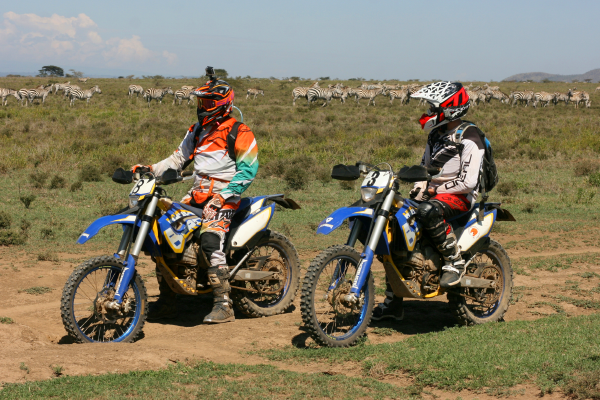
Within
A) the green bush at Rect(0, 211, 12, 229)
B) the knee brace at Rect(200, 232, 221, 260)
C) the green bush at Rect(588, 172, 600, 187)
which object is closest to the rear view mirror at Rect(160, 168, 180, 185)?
the knee brace at Rect(200, 232, 221, 260)

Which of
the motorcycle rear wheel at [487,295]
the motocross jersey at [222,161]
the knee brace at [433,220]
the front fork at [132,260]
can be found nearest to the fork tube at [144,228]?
the front fork at [132,260]

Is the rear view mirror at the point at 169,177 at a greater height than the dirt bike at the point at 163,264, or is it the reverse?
the rear view mirror at the point at 169,177

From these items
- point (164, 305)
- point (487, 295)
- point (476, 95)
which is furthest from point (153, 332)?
point (476, 95)

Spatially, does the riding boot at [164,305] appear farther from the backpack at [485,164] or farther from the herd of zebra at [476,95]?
the herd of zebra at [476,95]

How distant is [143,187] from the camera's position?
557 cm

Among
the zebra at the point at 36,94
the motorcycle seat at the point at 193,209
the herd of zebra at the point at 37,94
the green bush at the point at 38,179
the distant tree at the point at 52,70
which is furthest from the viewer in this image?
the distant tree at the point at 52,70

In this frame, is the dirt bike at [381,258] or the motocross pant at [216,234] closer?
the dirt bike at [381,258]

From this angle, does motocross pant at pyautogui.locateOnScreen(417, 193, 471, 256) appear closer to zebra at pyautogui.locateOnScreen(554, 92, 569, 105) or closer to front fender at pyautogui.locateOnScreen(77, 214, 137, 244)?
front fender at pyautogui.locateOnScreen(77, 214, 137, 244)

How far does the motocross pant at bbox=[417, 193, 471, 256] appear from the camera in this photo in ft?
18.0

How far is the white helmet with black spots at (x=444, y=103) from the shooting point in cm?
576

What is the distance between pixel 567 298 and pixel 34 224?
29.3ft

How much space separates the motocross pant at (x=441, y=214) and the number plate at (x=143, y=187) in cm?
240

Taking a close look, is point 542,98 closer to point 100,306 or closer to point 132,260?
point 132,260

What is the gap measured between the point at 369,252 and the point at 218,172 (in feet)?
6.17
